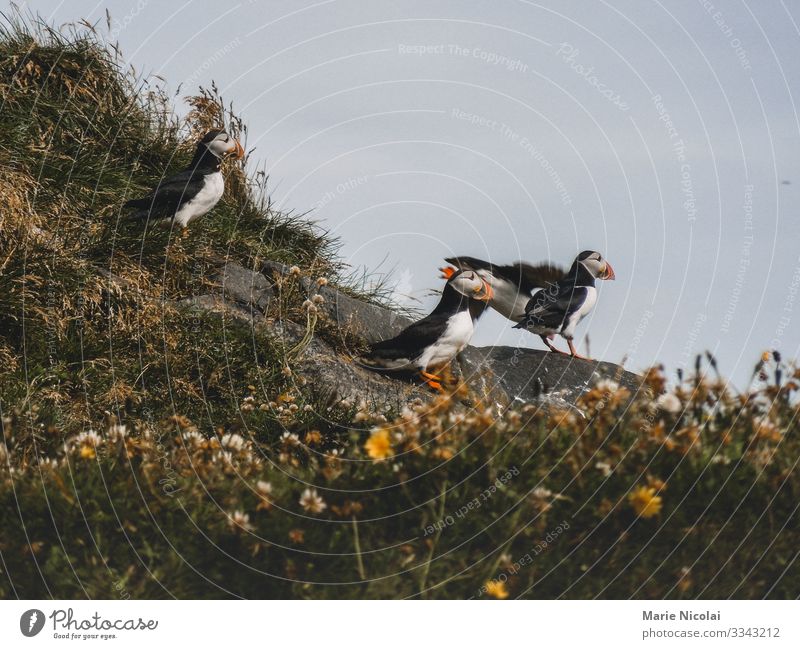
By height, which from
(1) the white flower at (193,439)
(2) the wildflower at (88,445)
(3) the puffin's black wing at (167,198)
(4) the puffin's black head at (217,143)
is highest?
(4) the puffin's black head at (217,143)

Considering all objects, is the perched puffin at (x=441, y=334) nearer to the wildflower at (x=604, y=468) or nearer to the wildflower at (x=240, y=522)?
the wildflower at (x=604, y=468)

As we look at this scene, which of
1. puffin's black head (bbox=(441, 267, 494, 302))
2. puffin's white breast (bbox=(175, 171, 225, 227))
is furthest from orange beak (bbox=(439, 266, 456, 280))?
puffin's white breast (bbox=(175, 171, 225, 227))

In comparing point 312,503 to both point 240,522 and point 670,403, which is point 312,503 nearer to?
point 240,522

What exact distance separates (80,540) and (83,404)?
3261 millimetres

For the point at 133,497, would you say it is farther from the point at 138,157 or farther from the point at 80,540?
the point at 138,157

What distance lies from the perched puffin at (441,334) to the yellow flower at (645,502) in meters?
3.92

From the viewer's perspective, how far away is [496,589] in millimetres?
3689

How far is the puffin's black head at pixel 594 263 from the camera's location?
9242mm

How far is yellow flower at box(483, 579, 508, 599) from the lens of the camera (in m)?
3.69

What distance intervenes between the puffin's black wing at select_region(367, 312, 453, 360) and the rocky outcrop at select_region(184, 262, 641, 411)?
0.28 m

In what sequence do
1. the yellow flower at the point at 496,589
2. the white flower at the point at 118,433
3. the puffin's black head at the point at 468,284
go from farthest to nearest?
the puffin's black head at the point at 468,284 < the white flower at the point at 118,433 < the yellow flower at the point at 496,589
